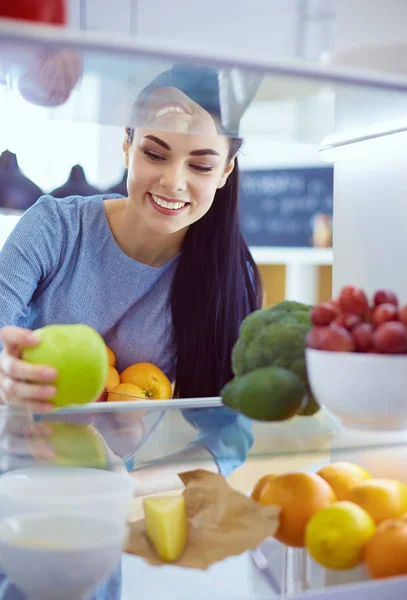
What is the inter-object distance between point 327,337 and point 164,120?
1.16 feet

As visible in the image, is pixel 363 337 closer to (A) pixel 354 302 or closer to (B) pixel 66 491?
(A) pixel 354 302

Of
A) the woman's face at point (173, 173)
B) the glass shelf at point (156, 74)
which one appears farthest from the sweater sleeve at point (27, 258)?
the glass shelf at point (156, 74)

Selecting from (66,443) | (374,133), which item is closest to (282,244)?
(374,133)

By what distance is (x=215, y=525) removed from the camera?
0.74m

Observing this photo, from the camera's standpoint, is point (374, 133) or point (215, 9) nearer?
point (215, 9)

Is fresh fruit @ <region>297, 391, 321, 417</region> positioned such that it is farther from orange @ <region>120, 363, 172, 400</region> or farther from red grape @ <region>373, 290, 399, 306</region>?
orange @ <region>120, 363, 172, 400</region>

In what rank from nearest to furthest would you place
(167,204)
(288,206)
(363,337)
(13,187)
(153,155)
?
(363,337) → (153,155) → (167,204) → (13,187) → (288,206)

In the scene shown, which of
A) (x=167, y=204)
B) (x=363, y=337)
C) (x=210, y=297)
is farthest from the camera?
(x=210, y=297)

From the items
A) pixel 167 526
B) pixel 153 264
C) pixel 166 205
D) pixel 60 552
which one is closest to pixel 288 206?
pixel 153 264

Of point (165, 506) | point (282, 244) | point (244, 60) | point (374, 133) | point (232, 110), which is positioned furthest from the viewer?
point (282, 244)

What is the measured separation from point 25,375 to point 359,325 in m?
0.34

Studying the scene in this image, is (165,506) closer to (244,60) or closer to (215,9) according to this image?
(244,60)

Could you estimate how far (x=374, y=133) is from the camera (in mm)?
999

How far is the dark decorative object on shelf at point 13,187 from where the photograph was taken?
2299 millimetres
